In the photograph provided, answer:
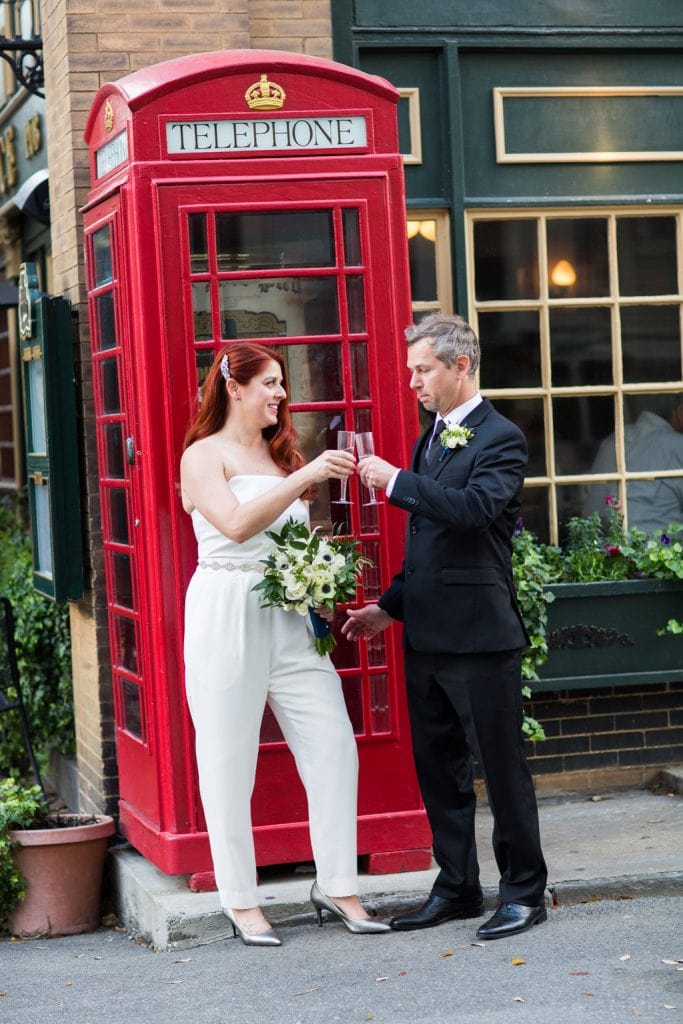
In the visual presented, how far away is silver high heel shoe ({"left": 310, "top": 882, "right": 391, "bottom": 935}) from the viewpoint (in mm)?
5582

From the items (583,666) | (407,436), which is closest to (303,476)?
(407,436)

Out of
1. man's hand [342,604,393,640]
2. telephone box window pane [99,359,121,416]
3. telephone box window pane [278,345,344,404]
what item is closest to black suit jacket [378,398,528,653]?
man's hand [342,604,393,640]

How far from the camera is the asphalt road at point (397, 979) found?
15.9 ft

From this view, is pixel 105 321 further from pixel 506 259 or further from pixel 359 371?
pixel 506 259

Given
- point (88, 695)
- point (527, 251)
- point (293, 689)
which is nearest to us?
point (293, 689)

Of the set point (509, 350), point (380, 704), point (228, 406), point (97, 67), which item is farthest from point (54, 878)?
point (97, 67)

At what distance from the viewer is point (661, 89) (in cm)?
771

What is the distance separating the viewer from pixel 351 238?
19.4 ft

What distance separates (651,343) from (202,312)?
282 cm

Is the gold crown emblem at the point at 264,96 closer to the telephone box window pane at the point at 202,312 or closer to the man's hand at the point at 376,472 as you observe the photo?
the telephone box window pane at the point at 202,312

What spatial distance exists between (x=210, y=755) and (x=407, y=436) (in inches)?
56.8

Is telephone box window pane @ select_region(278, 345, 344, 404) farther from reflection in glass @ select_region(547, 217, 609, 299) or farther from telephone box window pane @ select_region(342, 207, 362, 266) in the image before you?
reflection in glass @ select_region(547, 217, 609, 299)

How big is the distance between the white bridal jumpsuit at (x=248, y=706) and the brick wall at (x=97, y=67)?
140 centimetres

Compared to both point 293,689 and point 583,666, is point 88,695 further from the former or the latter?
point 583,666
